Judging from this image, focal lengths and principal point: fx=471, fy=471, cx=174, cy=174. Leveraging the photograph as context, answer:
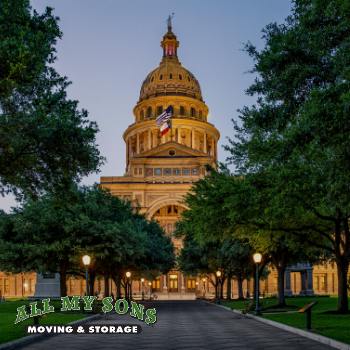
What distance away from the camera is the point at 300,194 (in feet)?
61.0

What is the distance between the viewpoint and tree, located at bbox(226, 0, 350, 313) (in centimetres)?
1144

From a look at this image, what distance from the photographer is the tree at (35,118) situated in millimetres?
13078

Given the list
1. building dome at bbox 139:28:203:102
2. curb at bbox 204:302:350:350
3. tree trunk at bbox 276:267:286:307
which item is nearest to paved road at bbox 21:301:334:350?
curb at bbox 204:302:350:350

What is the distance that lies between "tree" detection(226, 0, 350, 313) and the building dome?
95555 millimetres

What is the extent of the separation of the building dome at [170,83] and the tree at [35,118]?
3988 inches

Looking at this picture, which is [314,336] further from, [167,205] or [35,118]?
[167,205]

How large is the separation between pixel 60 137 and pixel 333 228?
15.0 meters

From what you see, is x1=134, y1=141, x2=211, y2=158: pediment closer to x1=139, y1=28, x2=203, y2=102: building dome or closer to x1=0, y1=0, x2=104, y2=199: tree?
x1=139, y1=28, x2=203, y2=102: building dome

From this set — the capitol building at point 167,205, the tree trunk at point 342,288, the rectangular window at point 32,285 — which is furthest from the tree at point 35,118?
the rectangular window at point 32,285

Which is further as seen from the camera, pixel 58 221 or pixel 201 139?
pixel 201 139

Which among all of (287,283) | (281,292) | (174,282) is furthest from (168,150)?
(281,292)

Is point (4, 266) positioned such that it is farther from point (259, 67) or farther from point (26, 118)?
point (259, 67)

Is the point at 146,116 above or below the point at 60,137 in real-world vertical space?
above

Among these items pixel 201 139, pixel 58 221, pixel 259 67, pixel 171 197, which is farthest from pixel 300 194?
pixel 201 139
